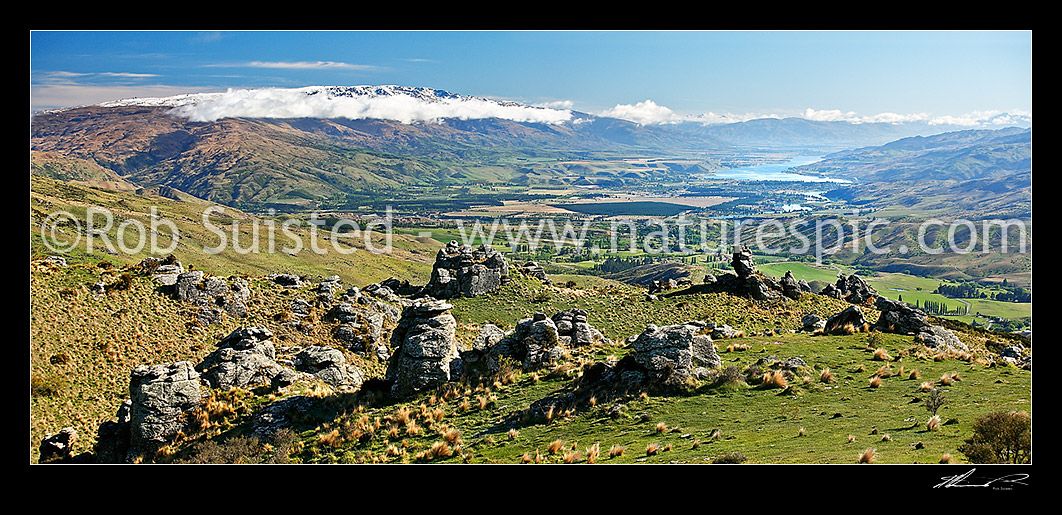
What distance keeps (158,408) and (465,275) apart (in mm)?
32053

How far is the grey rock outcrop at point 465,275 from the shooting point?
48.8 meters

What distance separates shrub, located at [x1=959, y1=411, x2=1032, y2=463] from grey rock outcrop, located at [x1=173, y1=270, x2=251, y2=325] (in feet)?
122

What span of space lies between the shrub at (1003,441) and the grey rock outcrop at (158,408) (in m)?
21.1

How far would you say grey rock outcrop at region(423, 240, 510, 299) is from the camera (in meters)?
48.8

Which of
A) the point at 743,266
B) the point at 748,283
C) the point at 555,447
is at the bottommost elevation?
the point at 555,447

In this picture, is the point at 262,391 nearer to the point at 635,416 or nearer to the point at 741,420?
the point at 635,416

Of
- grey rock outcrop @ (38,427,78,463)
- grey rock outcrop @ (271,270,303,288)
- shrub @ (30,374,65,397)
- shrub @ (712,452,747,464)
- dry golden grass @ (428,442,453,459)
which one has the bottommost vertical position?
grey rock outcrop @ (38,427,78,463)

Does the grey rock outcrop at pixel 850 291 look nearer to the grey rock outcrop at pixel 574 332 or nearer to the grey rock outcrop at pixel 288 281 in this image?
the grey rock outcrop at pixel 574 332

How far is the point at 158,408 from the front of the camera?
17812 millimetres

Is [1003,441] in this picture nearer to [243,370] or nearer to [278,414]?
[278,414]

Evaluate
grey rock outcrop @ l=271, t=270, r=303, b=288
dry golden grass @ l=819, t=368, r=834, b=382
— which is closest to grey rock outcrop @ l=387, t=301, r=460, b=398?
dry golden grass @ l=819, t=368, r=834, b=382

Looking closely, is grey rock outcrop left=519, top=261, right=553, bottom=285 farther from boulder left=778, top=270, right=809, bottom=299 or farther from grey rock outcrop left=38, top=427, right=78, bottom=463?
grey rock outcrop left=38, top=427, right=78, bottom=463

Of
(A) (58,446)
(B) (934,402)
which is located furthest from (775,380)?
(A) (58,446)
